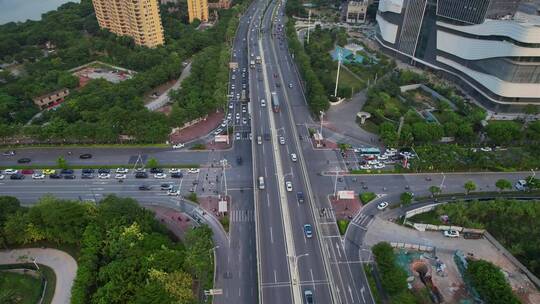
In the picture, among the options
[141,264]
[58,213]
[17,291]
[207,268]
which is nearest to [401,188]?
[207,268]

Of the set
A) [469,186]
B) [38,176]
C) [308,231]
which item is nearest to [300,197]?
[308,231]

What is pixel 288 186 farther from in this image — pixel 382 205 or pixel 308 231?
pixel 382 205

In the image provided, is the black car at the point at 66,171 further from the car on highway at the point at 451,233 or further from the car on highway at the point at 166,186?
the car on highway at the point at 451,233

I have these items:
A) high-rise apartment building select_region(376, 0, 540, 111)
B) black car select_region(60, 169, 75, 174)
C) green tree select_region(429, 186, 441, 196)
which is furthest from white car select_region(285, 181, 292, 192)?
high-rise apartment building select_region(376, 0, 540, 111)

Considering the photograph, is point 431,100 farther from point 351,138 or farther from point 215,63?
point 215,63

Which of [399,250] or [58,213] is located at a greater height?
[58,213]

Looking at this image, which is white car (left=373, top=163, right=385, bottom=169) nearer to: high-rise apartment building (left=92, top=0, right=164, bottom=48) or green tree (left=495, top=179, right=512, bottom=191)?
green tree (left=495, top=179, right=512, bottom=191)
